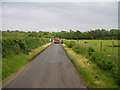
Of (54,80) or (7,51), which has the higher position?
(7,51)

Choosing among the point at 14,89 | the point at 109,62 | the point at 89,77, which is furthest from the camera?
the point at 109,62

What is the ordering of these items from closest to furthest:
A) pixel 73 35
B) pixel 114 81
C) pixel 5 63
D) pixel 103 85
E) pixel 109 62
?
pixel 103 85 → pixel 114 81 → pixel 109 62 → pixel 5 63 → pixel 73 35

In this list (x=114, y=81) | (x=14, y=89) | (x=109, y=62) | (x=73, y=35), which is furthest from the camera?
(x=73, y=35)

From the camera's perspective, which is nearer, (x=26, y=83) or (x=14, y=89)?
(x=14, y=89)

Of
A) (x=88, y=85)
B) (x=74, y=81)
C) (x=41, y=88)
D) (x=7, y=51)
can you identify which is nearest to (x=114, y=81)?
(x=88, y=85)

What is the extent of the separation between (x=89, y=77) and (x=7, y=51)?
299 inches

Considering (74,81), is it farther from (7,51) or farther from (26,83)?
(7,51)

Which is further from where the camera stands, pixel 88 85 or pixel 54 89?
pixel 88 85

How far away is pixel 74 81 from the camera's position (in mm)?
7438

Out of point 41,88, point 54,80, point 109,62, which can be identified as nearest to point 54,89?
point 41,88

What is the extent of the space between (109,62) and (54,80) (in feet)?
12.8

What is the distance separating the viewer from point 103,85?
22.0ft

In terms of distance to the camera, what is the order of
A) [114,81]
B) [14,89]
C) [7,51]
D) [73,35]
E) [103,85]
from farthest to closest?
1. [73,35]
2. [7,51]
3. [114,81]
4. [103,85]
5. [14,89]

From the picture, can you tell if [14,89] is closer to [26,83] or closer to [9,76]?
[26,83]
